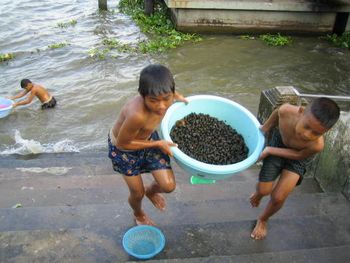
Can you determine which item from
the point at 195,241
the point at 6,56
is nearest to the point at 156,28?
the point at 6,56

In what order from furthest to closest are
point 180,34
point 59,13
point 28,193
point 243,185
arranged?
1. point 59,13
2. point 180,34
3. point 243,185
4. point 28,193

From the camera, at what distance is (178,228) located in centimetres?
279

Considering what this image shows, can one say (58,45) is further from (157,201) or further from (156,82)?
(156,82)

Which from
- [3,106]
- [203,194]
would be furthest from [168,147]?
[3,106]

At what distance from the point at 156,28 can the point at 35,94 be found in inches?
182

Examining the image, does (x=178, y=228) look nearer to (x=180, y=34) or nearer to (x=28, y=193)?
(x=28, y=193)

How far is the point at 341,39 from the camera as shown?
377 inches

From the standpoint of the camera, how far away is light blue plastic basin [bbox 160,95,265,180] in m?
2.47

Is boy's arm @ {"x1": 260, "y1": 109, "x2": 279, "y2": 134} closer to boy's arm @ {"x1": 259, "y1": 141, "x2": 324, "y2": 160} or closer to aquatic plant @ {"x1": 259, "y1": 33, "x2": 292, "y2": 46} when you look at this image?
boy's arm @ {"x1": 259, "y1": 141, "x2": 324, "y2": 160}

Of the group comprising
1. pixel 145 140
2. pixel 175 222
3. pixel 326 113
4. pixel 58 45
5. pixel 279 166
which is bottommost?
pixel 58 45

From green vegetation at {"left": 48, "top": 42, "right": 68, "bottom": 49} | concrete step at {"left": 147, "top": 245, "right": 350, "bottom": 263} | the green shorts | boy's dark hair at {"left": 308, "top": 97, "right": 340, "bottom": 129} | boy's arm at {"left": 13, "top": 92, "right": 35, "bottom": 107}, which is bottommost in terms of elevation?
boy's arm at {"left": 13, "top": 92, "right": 35, "bottom": 107}

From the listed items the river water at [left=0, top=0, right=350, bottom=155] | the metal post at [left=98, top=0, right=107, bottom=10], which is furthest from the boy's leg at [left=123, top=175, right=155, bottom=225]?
the metal post at [left=98, top=0, right=107, bottom=10]

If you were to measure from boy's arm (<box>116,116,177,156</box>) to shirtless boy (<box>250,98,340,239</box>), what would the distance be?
0.81 m

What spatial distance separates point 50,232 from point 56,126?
427 cm
